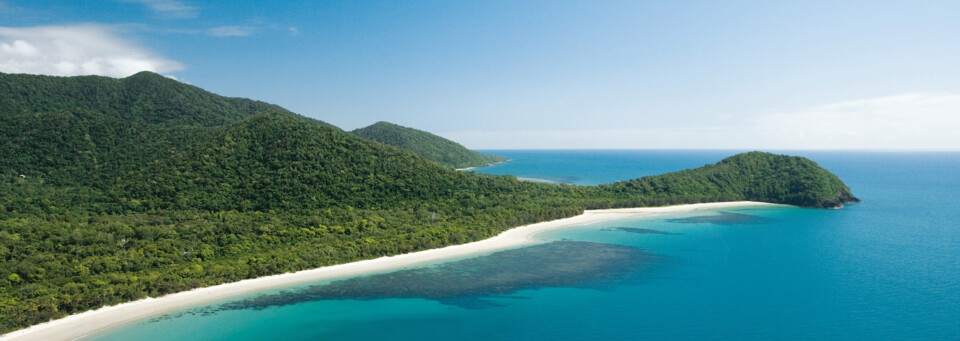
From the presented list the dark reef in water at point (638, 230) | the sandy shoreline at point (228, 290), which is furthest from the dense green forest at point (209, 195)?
the dark reef in water at point (638, 230)

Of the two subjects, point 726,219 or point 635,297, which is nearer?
point 635,297

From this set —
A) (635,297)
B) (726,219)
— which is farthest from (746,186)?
(635,297)

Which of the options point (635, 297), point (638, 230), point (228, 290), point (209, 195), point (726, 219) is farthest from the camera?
point (726, 219)

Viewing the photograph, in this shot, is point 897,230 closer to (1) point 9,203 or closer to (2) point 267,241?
(2) point 267,241

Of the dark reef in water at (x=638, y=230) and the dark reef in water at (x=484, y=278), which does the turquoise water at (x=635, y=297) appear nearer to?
the dark reef in water at (x=484, y=278)

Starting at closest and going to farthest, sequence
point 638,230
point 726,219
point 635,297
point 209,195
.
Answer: point 635,297
point 209,195
point 638,230
point 726,219

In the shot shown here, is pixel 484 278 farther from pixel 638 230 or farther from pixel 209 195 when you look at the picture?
pixel 209 195

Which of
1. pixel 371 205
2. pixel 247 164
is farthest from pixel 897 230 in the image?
pixel 247 164
